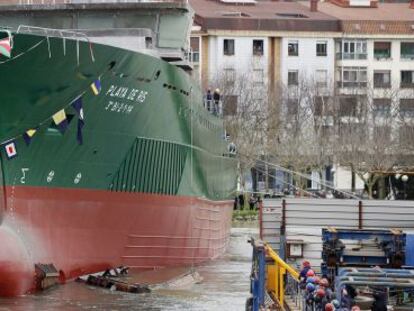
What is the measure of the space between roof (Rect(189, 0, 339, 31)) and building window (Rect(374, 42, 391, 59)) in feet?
11.6

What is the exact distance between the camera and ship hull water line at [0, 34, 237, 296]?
27.7 m

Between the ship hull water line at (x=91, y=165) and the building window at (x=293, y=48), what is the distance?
5564cm

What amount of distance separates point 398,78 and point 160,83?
60.5 metres

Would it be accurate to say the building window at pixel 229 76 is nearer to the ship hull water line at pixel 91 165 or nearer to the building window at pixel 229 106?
the building window at pixel 229 106

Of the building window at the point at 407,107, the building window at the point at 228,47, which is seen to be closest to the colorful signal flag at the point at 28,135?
the building window at the point at 407,107

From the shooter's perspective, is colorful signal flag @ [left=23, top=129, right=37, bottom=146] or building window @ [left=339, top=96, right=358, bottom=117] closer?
colorful signal flag @ [left=23, top=129, right=37, bottom=146]

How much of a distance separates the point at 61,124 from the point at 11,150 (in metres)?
1.47

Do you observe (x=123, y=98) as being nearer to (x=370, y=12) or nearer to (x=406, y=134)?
(x=406, y=134)

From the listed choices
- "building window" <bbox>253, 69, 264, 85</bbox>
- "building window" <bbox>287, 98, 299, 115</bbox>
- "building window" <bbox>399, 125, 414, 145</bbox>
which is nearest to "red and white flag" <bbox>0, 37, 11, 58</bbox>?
"building window" <bbox>399, 125, 414, 145</bbox>

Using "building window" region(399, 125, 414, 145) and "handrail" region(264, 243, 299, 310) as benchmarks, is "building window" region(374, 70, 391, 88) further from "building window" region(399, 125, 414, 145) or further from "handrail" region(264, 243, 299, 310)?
"handrail" region(264, 243, 299, 310)

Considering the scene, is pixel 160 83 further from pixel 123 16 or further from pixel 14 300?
pixel 14 300

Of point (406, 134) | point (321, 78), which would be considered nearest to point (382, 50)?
point (321, 78)

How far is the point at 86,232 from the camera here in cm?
2934

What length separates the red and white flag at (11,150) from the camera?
91.0 feet
